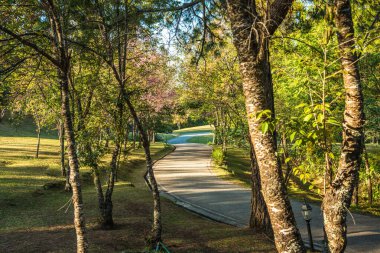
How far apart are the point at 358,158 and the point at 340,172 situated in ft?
1.04

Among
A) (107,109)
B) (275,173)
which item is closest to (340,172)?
(275,173)

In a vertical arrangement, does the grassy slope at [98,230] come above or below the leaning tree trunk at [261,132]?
below

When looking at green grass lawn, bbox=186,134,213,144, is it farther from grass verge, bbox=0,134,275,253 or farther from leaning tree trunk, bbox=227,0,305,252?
leaning tree trunk, bbox=227,0,305,252

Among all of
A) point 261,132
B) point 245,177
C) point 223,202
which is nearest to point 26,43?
point 261,132

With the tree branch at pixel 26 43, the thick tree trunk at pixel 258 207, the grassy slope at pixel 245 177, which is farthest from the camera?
the grassy slope at pixel 245 177

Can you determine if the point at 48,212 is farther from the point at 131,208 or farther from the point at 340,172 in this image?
the point at 340,172

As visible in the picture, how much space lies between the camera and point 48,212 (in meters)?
12.1

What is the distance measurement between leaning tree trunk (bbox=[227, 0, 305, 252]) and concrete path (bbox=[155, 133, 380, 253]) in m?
A: 6.18

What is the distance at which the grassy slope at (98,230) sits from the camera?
27.8ft

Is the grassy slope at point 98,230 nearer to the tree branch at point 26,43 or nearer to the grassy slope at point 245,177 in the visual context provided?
the tree branch at point 26,43

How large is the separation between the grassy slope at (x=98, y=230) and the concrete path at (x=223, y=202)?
42.2 inches

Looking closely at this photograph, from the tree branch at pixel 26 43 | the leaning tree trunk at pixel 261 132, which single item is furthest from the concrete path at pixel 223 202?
the tree branch at pixel 26 43

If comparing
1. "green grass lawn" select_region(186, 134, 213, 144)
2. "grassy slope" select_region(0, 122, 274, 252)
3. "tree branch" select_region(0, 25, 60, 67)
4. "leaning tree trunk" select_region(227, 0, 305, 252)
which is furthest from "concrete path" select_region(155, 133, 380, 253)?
"green grass lawn" select_region(186, 134, 213, 144)

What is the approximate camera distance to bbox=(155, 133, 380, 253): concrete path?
9.88m
